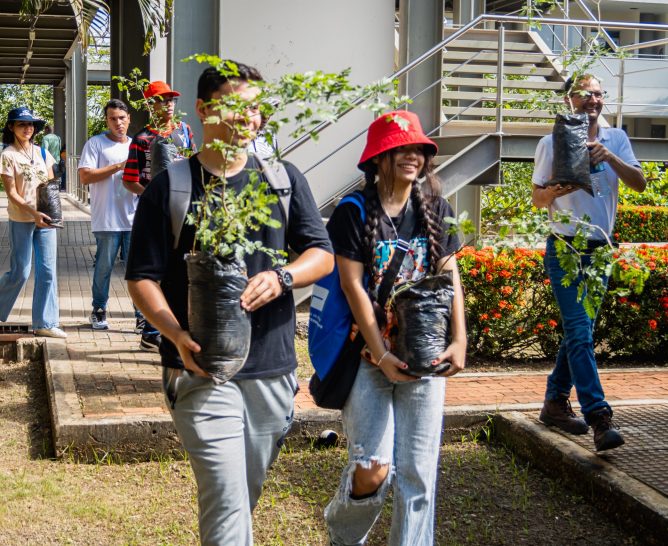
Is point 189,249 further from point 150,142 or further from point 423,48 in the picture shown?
point 423,48

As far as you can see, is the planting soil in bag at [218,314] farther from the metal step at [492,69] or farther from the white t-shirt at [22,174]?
the metal step at [492,69]

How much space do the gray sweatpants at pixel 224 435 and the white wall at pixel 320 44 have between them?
292 inches

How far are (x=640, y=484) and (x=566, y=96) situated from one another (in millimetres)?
2230

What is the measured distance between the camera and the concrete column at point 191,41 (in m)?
9.49

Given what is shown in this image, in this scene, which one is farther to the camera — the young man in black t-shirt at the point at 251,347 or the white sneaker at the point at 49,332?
the white sneaker at the point at 49,332

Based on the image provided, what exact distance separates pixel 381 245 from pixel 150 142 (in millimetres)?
4557

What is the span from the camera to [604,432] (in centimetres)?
537

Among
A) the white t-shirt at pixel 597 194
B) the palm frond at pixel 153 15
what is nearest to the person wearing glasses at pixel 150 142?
the palm frond at pixel 153 15

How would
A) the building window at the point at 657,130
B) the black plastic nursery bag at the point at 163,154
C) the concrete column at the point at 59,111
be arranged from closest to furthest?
1. the black plastic nursery bag at the point at 163,154
2. the building window at the point at 657,130
3. the concrete column at the point at 59,111

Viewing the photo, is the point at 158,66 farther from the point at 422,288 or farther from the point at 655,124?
the point at 655,124

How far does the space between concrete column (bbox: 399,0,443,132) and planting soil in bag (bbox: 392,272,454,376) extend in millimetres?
8005

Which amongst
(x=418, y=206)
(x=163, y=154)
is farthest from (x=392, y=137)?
(x=163, y=154)

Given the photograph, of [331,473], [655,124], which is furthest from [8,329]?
[655,124]

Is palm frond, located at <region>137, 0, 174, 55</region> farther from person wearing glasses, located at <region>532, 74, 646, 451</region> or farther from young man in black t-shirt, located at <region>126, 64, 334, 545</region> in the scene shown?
young man in black t-shirt, located at <region>126, 64, 334, 545</region>
